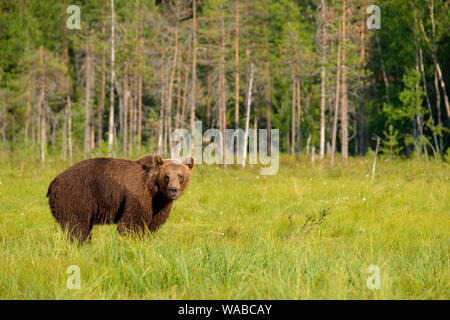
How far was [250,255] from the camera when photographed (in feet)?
15.8

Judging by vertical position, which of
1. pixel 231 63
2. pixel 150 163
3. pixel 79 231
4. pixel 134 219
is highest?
pixel 231 63

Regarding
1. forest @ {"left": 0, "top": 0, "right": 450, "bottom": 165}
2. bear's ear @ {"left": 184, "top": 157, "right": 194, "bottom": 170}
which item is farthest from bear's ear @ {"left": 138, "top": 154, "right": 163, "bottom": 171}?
forest @ {"left": 0, "top": 0, "right": 450, "bottom": 165}

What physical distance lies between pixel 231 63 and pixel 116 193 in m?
18.8

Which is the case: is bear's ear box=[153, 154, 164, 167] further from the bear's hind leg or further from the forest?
the forest

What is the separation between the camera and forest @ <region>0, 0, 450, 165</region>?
23750mm

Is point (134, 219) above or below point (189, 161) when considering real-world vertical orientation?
below

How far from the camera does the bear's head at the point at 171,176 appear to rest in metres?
6.13

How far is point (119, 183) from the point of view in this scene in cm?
637

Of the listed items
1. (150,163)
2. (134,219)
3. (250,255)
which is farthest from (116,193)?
(250,255)

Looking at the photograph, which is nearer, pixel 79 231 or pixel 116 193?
pixel 79 231

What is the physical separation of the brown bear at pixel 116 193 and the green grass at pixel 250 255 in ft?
0.96

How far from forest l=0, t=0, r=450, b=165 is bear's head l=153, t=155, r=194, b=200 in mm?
15598

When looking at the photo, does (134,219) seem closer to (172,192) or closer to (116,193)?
(116,193)
